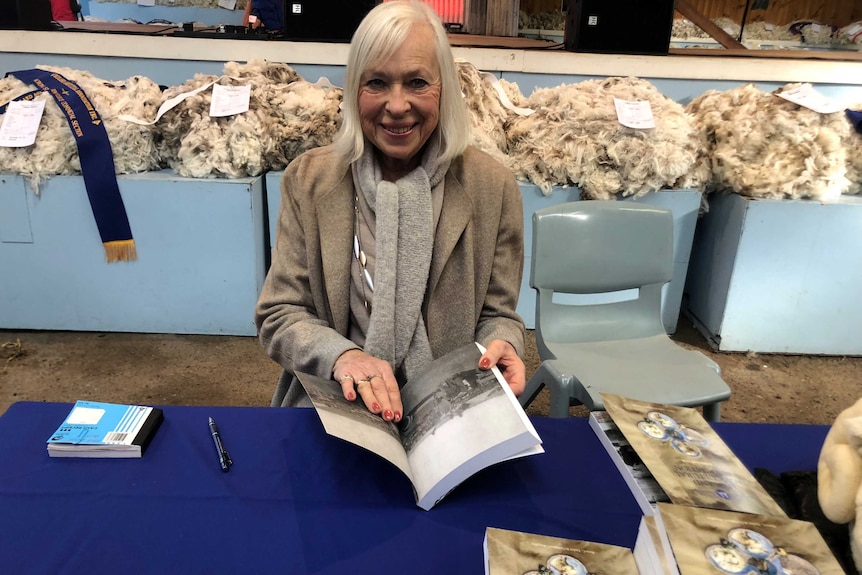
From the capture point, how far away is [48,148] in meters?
2.35

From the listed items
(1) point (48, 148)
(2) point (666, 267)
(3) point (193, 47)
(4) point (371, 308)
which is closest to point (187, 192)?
(1) point (48, 148)

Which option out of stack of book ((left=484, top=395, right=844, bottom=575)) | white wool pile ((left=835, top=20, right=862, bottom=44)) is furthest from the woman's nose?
white wool pile ((left=835, top=20, right=862, bottom=44))

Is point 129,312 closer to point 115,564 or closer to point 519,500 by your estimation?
point 115,564

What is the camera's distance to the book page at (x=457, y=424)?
81 centimetres

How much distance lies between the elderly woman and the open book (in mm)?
144

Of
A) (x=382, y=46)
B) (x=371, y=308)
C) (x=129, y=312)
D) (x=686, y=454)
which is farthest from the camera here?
(x=129, y=312)

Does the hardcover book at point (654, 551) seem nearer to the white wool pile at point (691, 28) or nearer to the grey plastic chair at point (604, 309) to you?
the grey plastic chair at point (604, 309)

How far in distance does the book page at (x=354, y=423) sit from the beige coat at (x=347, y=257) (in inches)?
9.9

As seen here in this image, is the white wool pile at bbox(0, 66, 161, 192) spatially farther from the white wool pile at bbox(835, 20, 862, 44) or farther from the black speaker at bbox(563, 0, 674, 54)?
the white wool pile at bbox(835, 20, 862, 44)

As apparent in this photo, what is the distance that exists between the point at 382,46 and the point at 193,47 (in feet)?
7.77

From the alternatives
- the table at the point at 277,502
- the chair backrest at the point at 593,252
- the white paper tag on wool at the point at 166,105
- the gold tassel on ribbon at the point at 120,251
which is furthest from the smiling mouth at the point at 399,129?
the gold tassel on ribbon at the point at 120,251

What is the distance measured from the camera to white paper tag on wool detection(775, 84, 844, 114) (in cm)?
238

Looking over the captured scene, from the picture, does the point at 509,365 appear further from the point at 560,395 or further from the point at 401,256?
the point at 560,395

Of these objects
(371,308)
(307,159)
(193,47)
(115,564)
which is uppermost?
(193,47)
